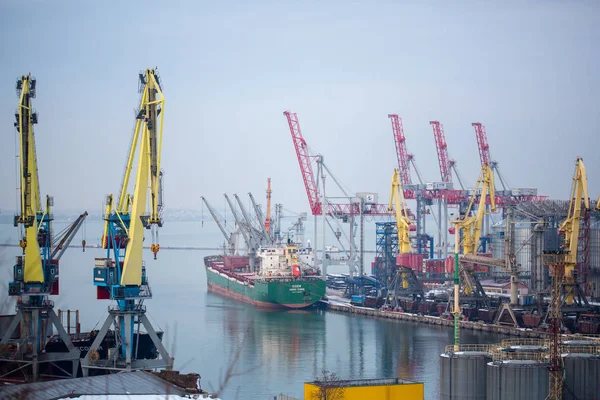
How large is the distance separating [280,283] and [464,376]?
2850 centimetres

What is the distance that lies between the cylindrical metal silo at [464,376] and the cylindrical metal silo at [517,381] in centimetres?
43

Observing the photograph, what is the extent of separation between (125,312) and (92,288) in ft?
123

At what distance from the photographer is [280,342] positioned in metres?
37.6

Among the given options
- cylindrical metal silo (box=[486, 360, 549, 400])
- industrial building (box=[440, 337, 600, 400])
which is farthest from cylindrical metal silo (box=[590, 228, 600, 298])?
cylindrical metal silo (box=[486, 360, 549, 400])

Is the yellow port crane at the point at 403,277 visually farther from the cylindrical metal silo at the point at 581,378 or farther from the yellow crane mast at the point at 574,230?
the cylindrical metal silo at the point at 581,378

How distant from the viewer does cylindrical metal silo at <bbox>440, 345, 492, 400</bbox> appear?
823 inches

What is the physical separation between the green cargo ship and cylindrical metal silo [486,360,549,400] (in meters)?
28.9

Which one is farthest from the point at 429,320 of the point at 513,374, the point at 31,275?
the point at 513,374

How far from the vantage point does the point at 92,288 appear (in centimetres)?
6003

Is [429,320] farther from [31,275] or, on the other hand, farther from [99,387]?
[99,387]

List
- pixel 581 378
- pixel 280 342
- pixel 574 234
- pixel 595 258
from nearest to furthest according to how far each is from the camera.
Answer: pixel 581 378 → pixel 280 342 → pixel 574 234 → pixel 595 258

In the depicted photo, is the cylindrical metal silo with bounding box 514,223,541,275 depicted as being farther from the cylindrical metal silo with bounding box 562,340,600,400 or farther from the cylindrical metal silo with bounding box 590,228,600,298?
the cylindrical metal silo with bounding box 562,340,600,400

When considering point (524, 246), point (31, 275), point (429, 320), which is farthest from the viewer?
point (524, 246)

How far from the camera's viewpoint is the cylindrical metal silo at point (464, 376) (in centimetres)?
2091
